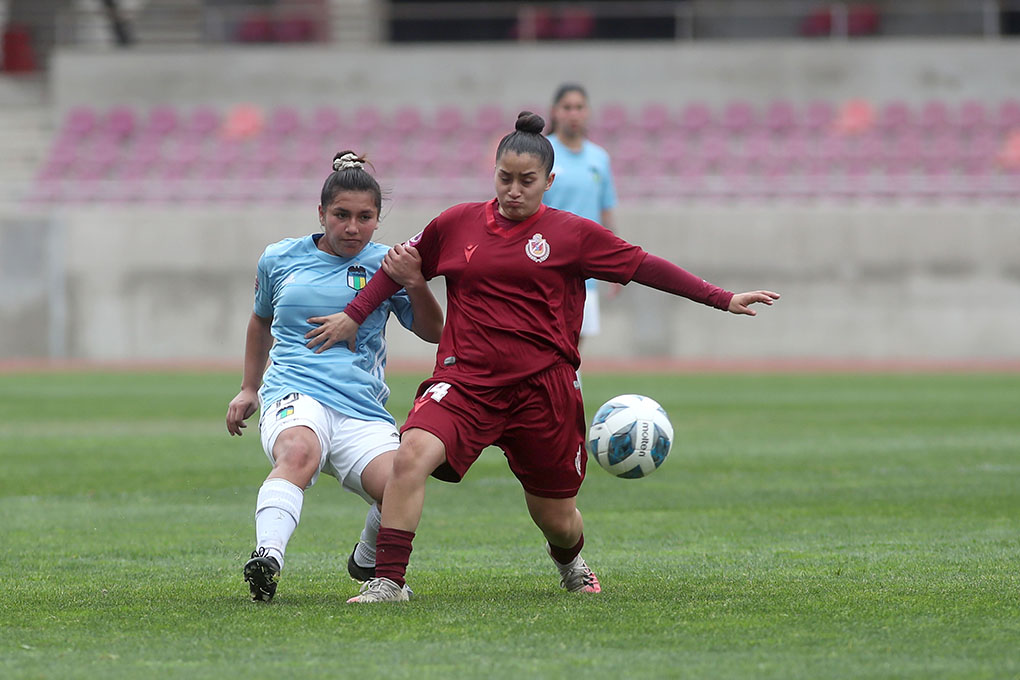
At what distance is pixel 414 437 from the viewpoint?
5.11 meters

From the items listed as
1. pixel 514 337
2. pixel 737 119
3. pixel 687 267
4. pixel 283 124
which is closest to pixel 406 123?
pixel 283 124

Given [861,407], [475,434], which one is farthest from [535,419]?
[861,407]

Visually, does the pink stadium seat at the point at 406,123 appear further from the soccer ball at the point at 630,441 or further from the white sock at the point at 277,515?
the white sock at the point at 277,515

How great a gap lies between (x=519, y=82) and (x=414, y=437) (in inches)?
906

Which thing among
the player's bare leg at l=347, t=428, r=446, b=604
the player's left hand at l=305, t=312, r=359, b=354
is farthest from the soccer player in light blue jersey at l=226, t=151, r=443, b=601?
the player's bare leg at l=347, t=428, r=446, b=604

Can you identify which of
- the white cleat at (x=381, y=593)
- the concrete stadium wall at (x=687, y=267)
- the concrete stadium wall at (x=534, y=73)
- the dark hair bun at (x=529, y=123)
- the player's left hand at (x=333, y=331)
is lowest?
the concrete stadium wall at (x=687, y=267)

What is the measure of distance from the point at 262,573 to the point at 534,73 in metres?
23.3

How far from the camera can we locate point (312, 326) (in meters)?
5.60

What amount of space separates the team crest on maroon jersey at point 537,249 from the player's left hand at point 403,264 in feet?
1.42

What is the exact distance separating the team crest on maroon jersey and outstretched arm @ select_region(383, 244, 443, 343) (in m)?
0.40

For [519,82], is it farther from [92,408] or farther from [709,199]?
[92,408]

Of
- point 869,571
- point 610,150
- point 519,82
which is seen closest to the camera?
point 869,571

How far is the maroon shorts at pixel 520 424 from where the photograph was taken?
17.0ft

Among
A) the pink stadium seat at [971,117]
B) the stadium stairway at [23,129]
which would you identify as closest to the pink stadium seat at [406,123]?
the stadium stairway at [23,129]
